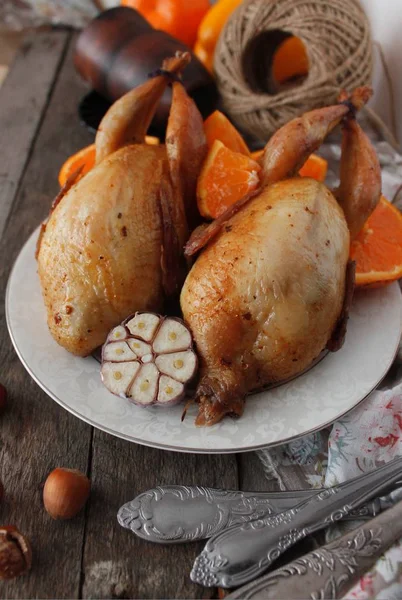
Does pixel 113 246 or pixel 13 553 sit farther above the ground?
pixel 113 246

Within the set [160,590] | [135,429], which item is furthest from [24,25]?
[160,590]

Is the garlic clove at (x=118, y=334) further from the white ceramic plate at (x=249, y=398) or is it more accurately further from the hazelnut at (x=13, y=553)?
the hazelnut at (x=13, y=553)

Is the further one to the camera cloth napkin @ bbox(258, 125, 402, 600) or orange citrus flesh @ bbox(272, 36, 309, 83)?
orange citrus flesh @ bbox(272, 36, 309, 83)

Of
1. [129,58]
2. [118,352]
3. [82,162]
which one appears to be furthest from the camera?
[129,58]

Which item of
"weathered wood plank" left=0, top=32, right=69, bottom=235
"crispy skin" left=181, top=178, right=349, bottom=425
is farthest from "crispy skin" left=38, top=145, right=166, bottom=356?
"weathered wood plank" left=0, top=32, right=69, bottom=235

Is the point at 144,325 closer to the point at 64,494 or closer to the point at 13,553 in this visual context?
the point at 64,494

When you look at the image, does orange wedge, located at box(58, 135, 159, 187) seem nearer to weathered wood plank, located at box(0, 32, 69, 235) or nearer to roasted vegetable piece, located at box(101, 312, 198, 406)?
weathered wood plank, located at box(0, 32, 69, 235)

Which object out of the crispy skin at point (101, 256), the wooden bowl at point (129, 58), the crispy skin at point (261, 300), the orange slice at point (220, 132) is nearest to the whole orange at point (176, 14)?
the wooden bowl at point (129, 58)

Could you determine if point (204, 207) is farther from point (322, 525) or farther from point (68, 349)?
point (322, 525)

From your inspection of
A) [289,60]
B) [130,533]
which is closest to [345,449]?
[130,533]
